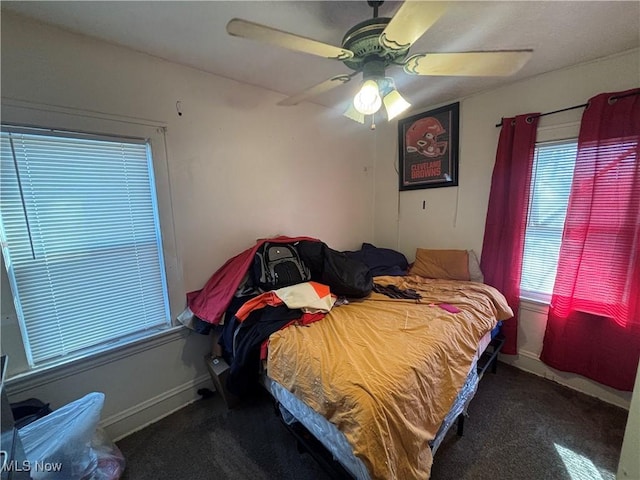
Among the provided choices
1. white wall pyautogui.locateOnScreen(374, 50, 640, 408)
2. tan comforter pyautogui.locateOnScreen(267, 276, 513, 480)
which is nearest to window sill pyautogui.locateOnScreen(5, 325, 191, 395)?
tan comforter pyautogui.locateOnScreen(267, 276, 513, 480)

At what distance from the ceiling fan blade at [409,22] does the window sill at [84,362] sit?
7.02ft

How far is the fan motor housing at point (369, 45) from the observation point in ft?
3.60

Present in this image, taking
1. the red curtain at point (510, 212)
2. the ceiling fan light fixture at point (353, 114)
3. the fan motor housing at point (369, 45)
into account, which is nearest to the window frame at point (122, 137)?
the ceiling fan light fixture at point (353, 114)

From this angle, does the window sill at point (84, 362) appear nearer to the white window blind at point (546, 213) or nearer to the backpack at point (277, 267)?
the backpack at point (277, 267)

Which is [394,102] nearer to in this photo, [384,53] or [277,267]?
[384,53]

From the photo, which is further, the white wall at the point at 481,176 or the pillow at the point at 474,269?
the pillow at the point at 474,269

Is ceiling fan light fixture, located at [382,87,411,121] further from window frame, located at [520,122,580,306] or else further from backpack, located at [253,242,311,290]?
window frame, located at [520,122,580,306]

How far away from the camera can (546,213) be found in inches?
82.1

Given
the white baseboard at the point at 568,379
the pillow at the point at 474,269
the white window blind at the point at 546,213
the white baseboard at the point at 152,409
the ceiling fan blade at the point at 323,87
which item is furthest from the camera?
the pillow at the point at 474,269

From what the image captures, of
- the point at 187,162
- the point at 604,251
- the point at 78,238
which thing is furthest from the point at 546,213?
the point at 78,238

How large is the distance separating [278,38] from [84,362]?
2051mm

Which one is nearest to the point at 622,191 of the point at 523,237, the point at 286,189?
the point at 523,237

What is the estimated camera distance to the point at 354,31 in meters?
1.14

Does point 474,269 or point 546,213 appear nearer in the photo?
point 546,213
